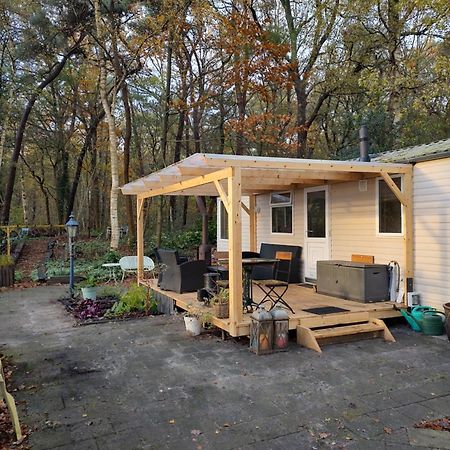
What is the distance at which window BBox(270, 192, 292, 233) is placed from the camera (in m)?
8.77

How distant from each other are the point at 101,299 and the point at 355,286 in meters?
4.76

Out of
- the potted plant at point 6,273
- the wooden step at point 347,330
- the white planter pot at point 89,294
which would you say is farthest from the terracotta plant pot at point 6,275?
the wooden step at point 347,330

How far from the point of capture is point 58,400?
340cm

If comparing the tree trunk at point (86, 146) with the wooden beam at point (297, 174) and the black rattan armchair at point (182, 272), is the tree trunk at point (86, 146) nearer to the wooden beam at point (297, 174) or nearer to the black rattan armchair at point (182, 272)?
the black rattan armchair at point (182, 272)

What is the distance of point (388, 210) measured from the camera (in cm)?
640

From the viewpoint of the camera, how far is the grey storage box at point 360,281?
603 cm

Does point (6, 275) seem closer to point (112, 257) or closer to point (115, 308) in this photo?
point (112, 257)

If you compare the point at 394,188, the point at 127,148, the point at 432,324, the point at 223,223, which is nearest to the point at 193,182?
the point at 394,188

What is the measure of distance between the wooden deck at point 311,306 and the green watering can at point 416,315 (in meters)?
0.15

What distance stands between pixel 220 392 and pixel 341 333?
2.15m

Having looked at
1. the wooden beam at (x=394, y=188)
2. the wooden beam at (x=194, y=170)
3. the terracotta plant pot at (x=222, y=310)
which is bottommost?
the terracotta plant pot at (x=222, y=310)

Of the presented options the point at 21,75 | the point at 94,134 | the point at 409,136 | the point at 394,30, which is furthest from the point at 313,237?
the point at 94,134

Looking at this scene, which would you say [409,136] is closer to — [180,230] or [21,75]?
[180,230]

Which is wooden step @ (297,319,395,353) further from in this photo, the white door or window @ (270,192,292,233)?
window @ (270,192,292,233)
